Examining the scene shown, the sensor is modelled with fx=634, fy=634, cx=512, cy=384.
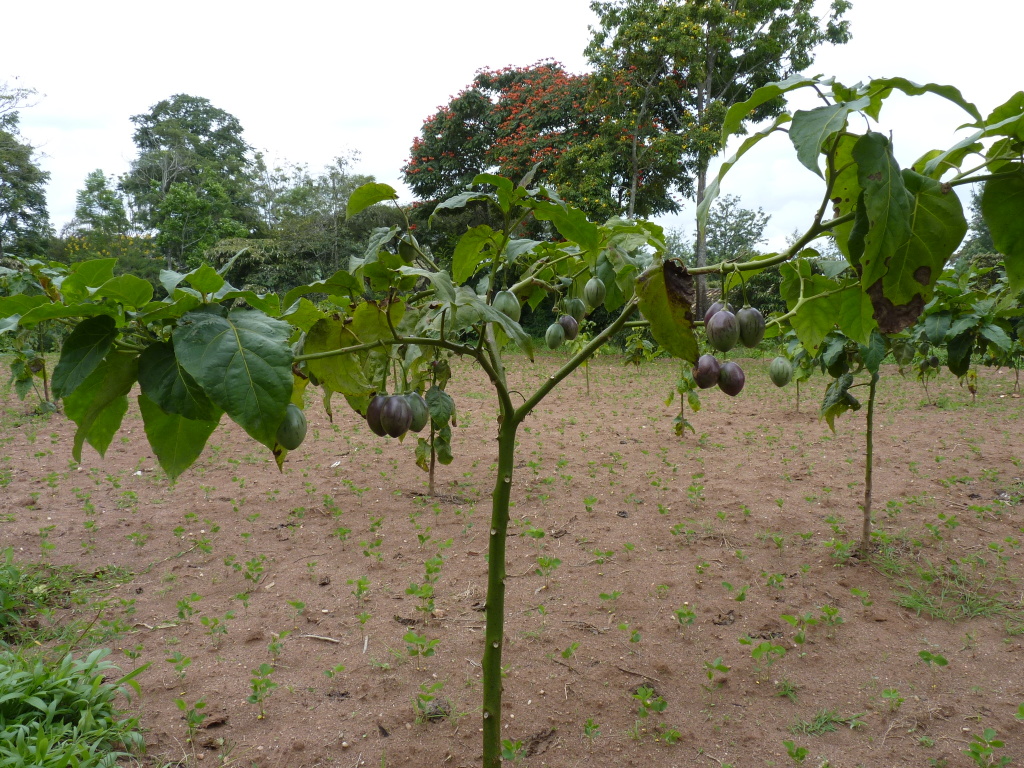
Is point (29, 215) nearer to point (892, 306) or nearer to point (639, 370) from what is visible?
point (639, 370)

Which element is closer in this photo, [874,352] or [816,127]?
[816,127]

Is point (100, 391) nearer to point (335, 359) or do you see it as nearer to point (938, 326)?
point (335, 359)

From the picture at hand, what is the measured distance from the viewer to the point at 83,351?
2.55ft

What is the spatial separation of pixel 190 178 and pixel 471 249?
35.1 metres

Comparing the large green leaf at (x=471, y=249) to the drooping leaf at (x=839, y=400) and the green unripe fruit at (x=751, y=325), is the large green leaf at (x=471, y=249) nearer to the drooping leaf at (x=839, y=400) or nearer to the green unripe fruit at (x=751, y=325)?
the green unripe fruit at (x=751, y=325)

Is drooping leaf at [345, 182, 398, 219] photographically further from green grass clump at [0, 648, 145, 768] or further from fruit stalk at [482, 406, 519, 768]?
green grass clump at [0, 648, 145, 768]

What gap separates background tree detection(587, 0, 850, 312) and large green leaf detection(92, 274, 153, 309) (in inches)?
514

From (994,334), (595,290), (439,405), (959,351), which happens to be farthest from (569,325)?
(994,334)

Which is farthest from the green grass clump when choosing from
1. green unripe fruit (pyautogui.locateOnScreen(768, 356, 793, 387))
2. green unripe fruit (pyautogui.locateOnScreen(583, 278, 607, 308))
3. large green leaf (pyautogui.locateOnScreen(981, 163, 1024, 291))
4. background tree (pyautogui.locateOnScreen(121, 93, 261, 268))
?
background tree (pyautogui.locateOnScreen(121, 93, 261, 268))

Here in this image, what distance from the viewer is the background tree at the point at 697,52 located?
41.6 ft

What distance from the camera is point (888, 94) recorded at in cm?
85

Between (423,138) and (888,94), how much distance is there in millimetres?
20917

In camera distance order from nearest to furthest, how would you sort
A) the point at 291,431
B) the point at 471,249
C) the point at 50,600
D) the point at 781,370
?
the point at 291,431 < the point at 471,249 < the point at 781,370 < the point at 50,600

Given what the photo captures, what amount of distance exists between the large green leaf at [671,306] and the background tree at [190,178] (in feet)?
88.1
